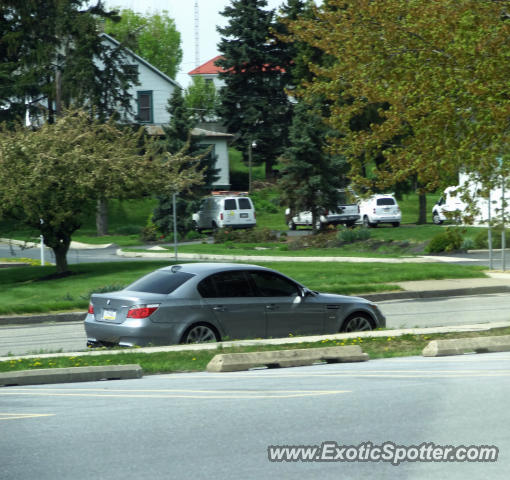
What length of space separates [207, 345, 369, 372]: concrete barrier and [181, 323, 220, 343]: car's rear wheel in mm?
2685

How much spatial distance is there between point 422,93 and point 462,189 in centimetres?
172

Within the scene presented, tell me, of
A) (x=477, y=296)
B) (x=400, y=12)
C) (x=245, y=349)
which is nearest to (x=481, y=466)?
(x=245, y=349)

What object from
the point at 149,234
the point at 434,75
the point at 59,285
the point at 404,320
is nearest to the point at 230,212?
the point at 149,234

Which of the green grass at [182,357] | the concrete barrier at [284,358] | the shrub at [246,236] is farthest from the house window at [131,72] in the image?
the concrete barrier at [284,358]

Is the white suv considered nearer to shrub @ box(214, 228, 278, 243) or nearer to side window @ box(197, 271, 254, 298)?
shrub @ box(214, 228, 278, 243)

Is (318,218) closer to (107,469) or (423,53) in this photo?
(423,53)

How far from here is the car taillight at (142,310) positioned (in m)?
12.8

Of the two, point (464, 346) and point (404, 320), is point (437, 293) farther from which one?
point (464, 346)

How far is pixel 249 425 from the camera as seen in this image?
571 cm

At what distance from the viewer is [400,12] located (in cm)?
1516

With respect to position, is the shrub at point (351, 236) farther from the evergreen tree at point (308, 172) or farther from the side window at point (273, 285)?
the side window at point (273, 285)

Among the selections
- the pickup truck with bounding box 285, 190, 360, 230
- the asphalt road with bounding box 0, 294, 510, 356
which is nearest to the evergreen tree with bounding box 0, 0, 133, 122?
the pickup truck with bounding box 285, 190, 360, 230

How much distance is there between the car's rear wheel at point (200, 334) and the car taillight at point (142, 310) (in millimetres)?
656

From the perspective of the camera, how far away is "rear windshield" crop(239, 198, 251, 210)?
49.8 m
